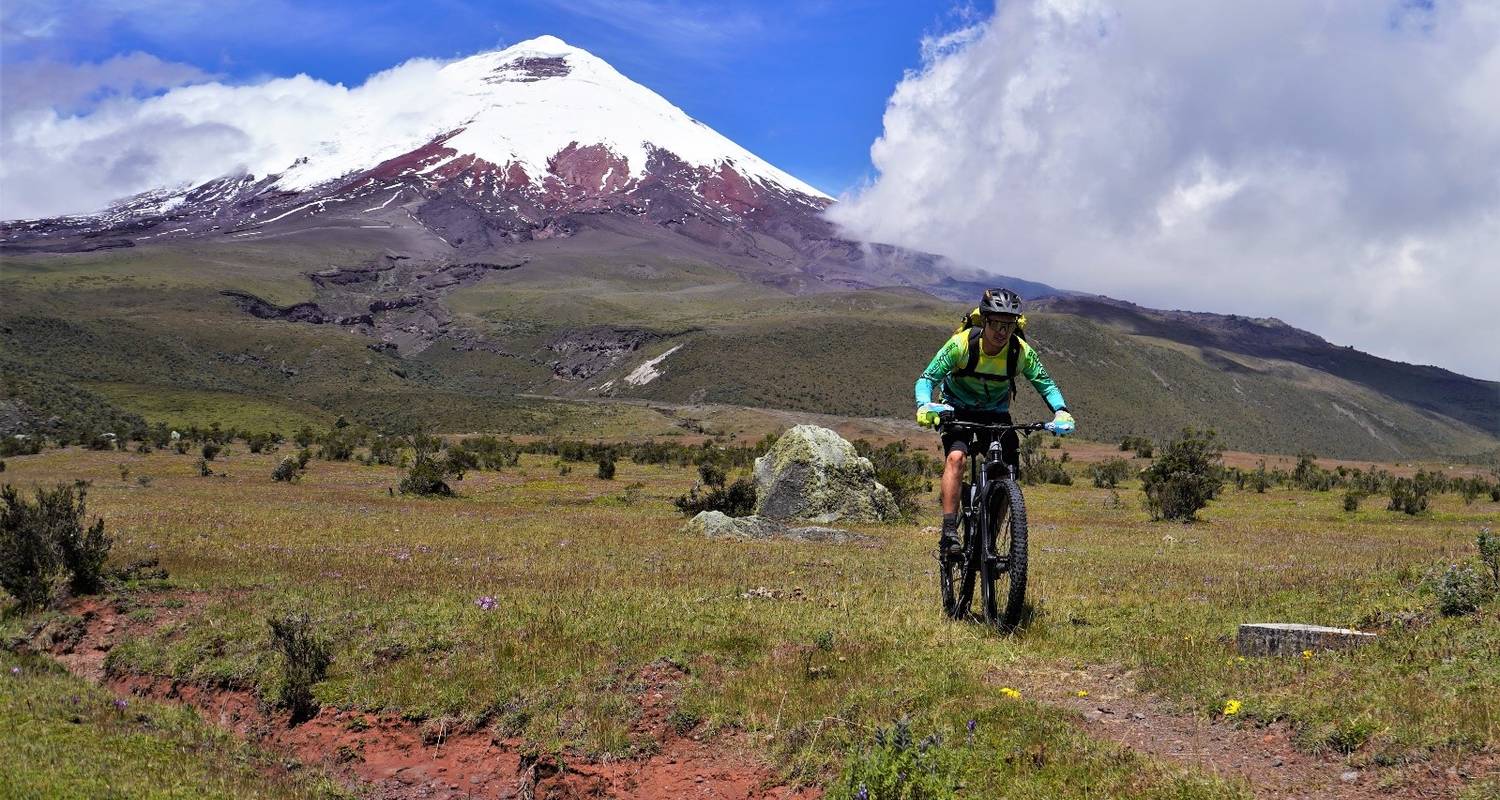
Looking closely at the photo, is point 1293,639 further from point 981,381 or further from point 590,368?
point 590,368

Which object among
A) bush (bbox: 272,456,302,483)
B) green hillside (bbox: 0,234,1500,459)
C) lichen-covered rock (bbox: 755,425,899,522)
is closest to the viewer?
lichen-covered rock (bbox: 755,425,899,522)

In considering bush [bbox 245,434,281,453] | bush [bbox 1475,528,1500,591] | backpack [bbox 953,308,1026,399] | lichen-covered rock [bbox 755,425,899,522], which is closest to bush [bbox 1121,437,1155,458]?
lichen-covered rock [bbox 755,425,899,522]

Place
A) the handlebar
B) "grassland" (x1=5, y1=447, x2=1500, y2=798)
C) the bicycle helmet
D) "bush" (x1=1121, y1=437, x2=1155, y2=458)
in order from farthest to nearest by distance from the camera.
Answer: "bush" (x1=1121, y1=437, x2=1155, y2=458)
the bicycle helmet
the handlebar
"grassland" (x1=5, y1=447, x2=1500, y2=798)

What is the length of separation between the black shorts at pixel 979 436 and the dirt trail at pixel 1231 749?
1.95 metres

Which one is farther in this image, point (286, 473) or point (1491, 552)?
point (286, 473)

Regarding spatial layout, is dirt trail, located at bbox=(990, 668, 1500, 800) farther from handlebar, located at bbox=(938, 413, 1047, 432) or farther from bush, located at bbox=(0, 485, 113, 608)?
bush, located at bbox=(0, 485, 113, 608)

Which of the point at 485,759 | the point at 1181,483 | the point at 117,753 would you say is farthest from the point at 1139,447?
the point at 117,753

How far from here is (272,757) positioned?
7141 mm

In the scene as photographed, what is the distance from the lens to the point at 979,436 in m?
8.06

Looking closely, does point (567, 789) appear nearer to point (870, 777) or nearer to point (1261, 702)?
point (870, 777)

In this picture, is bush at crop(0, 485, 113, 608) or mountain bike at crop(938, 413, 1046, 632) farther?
bush at crop(0, 485, 113, 608)

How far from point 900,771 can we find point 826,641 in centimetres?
279

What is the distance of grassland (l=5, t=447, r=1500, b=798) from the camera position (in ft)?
17.6

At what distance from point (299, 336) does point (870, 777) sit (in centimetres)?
14531
